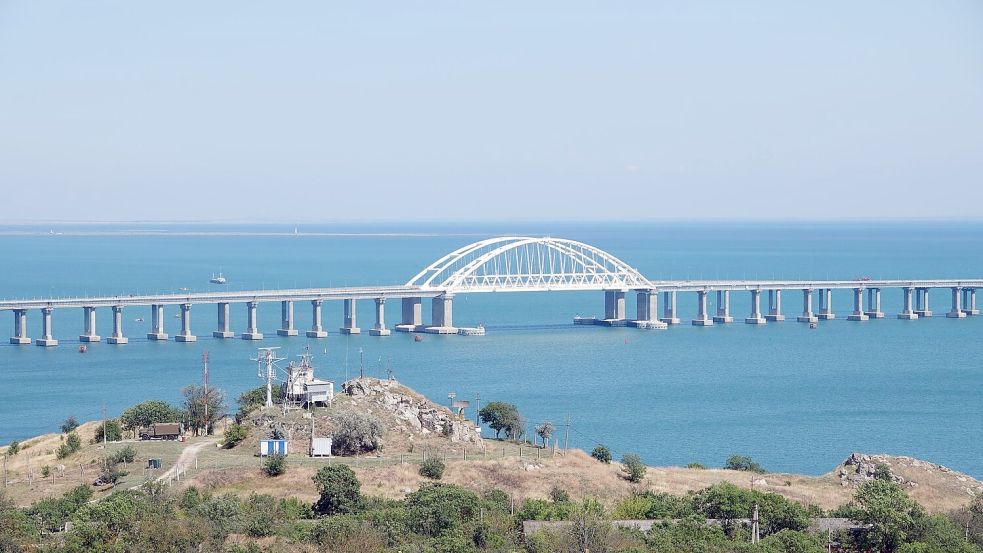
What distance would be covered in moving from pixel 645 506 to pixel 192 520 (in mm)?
11371

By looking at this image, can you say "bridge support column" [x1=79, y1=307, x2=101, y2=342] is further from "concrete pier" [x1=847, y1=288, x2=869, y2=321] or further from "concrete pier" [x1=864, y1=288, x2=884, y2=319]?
"concrete pier" [x1=864, y1=288, x2=884, y2=319]

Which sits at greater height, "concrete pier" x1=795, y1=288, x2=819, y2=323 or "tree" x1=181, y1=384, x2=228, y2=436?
"tree" x1=181, y1=384, x2=228, y2=436

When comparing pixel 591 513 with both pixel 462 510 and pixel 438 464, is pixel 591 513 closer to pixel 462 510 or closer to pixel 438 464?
pixel 462 510

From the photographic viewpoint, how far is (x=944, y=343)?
335ft

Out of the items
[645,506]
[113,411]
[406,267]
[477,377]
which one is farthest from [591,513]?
[406,267]

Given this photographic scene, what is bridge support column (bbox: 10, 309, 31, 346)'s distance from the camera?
95688 millimetres

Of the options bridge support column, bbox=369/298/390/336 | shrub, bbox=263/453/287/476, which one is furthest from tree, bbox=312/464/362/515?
bridge support column, bbox=369/298/390/336

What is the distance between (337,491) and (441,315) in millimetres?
69016

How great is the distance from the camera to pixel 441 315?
10700 cm

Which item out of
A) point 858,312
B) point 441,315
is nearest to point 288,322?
point 441,315

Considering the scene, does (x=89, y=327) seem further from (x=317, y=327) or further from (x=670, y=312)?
(x=670, y=312)

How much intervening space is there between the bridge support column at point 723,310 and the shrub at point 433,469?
7610 centimetres

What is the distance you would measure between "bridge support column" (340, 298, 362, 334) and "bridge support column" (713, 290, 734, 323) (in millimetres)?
27498

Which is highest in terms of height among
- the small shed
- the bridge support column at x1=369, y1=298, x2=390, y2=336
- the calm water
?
the small shed
